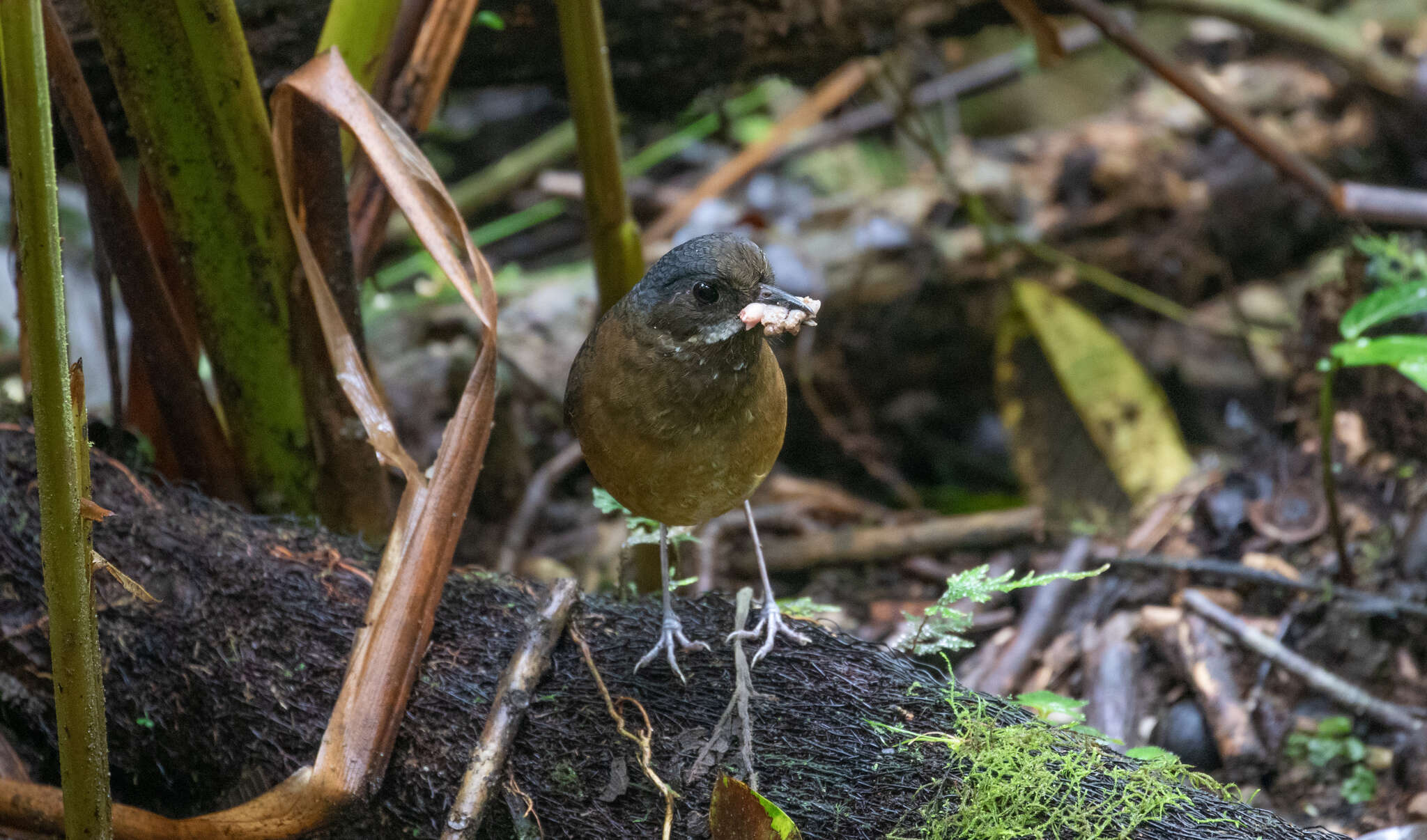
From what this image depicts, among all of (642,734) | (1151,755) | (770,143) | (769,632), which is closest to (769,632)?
(769,632)

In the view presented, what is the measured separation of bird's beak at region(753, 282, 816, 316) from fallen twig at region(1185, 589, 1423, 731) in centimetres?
180

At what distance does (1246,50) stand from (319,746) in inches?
277

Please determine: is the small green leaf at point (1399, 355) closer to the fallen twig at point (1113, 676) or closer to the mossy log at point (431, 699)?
the fallen twig at point (1113, 676)

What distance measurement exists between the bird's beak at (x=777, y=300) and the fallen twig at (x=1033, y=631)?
153 centimetres

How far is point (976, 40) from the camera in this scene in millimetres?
7770

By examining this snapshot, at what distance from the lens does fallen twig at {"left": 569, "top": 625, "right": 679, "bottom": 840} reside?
→ 2.05 metres

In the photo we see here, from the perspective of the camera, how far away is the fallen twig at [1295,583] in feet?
9.98

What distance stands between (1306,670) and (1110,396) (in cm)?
171

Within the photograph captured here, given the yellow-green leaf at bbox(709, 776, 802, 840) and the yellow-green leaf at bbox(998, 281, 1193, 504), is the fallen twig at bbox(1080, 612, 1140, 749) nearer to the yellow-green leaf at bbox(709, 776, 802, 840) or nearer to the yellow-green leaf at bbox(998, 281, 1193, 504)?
the yellow-green leaf at bbox(998, 281, 1193, 504)

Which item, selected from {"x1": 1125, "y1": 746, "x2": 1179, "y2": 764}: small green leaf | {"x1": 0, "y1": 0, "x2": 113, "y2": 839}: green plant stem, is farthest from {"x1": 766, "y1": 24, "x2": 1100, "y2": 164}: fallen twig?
{"x1": 0, "y1": 0, "x2": 113, "y2": 839}: green plant stem

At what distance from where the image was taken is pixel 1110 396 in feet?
14.7

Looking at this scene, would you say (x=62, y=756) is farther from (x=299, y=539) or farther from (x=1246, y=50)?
(x=1246, y=50)

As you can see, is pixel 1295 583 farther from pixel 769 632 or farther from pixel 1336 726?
pixel 769 632

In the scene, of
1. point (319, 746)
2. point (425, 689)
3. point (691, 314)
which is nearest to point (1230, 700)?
point (691, 314)
